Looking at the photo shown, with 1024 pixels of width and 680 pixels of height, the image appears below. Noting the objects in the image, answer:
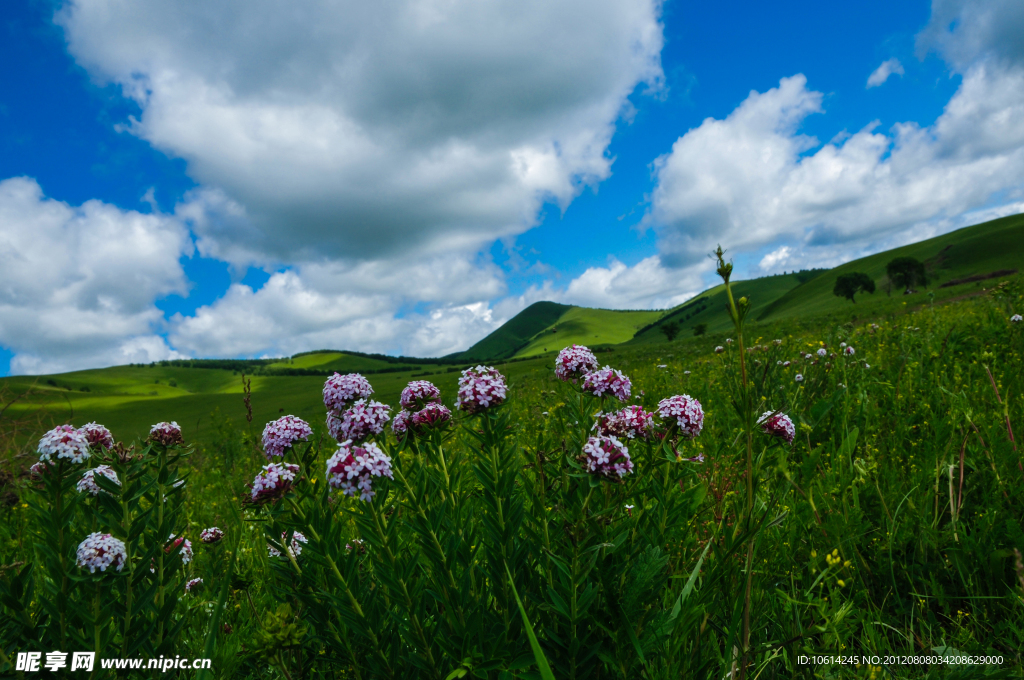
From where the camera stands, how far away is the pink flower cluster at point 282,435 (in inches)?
107

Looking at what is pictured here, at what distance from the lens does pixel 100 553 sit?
7.57 feet

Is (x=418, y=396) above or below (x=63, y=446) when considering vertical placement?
below

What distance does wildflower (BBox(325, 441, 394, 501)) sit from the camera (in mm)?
2100

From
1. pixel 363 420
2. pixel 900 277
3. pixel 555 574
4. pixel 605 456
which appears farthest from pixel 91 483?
pixel 900 277

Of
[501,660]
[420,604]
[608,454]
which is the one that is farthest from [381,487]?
[608,454]

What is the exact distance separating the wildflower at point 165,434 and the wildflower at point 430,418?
5.21 feet

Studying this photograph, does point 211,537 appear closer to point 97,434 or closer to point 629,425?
point 97,434

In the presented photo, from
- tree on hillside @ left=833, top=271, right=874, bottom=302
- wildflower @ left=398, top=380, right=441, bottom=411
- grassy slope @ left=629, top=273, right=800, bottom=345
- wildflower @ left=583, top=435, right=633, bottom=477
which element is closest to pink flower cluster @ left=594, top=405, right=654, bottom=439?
wildflower @ left=583, top=435, right=633, bottom=477

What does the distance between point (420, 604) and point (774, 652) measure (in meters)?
1.83

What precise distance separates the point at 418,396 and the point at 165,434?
1.66 m

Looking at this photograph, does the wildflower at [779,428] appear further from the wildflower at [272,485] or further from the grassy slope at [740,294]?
the grassy slope at [740,294]

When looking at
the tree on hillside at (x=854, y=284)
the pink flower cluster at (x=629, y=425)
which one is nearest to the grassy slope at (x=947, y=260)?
the tree on hillside at (x=854, y=284)

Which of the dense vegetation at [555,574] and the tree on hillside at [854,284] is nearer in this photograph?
the dense vegetation at [555,574]

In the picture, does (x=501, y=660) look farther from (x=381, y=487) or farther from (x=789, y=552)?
(x=789, y=552)
